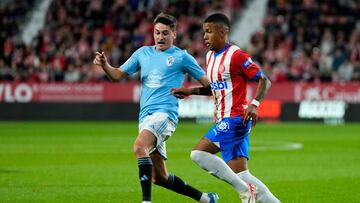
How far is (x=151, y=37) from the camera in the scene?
3203 centimetres

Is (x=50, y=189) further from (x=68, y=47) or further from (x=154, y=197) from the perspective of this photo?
(x=68, y=47)

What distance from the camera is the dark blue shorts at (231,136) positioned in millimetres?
8688

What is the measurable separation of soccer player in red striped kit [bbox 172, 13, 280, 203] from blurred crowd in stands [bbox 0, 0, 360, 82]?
21.5m

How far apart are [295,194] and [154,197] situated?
1879 mm

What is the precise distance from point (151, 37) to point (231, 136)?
2356 centimetres

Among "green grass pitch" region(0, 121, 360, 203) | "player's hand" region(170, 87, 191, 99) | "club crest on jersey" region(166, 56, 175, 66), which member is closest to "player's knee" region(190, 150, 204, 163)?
"player's hand" region(170, 87, 191, 99)

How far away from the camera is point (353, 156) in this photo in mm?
17812

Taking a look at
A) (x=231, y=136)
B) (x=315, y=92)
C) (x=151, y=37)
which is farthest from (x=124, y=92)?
(x=231, y=136)

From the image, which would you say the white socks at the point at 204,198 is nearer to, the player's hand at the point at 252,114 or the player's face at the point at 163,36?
the player's hand at the point at 252,114

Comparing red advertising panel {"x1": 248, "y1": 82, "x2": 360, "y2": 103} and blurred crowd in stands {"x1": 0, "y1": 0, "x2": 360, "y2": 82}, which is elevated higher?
blurred crowd in stands {"x1": 0, "y1": 0, "x2": 360, "y2": 82}

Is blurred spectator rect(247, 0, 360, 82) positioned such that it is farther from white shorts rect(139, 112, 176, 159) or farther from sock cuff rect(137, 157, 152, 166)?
sock cuff rect(137, 157, 152, 166)

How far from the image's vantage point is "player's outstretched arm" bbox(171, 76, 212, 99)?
29.9 feet

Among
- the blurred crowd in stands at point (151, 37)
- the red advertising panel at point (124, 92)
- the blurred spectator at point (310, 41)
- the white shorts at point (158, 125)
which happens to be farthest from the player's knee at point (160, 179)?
the blurred spectator at point (310, 41)

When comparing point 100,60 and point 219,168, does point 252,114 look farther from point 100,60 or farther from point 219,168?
point 100,60
